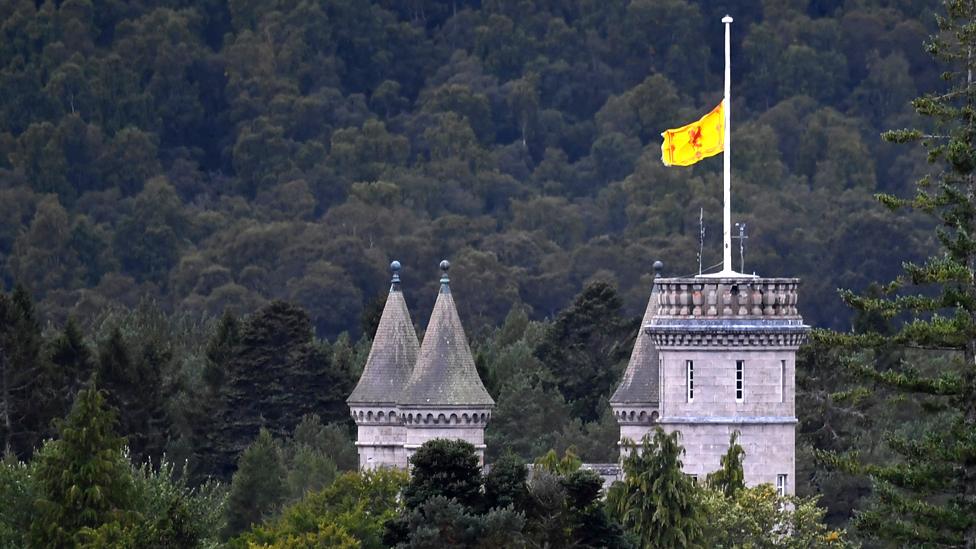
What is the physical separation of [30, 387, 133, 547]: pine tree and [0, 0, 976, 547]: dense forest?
0.06 metres

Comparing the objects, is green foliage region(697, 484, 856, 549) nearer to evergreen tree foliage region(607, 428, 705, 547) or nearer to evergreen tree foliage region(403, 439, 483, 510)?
evergreen tree foliage region(607, 428, 705, 547)

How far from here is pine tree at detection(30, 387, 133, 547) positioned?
59.6 meters

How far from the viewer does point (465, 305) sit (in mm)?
A: 155375

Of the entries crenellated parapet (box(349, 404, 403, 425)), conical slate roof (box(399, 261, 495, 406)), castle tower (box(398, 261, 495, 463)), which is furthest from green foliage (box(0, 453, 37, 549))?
conical slate roof (box(399, 261, 495, 406))

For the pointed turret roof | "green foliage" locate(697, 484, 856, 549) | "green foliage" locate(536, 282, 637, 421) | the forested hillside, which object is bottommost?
"green foliage" locate(697, 484, 856, 549)

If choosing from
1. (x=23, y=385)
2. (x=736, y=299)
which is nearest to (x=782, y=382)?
(x=736, y=299)

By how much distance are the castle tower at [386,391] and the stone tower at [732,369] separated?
27.0ft

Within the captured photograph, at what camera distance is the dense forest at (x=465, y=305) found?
52.6 metres

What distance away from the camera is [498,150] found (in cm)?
19800

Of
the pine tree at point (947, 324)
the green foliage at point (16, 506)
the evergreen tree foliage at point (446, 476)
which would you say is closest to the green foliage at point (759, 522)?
the evergreen tree foliage at point (446, 476)

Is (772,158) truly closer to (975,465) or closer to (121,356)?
(121,356)

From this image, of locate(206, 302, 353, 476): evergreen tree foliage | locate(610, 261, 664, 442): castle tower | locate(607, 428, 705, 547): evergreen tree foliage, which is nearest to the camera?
locate(607, 428, 705, 547): evergreen tree foliage

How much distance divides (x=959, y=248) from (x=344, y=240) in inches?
→ 4851

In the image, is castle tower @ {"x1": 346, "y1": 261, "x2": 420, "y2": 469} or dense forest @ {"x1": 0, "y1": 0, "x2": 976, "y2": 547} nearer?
dense forest @ {"x1": 0, "y1": 0, "x2": 976, "y2": 547}
